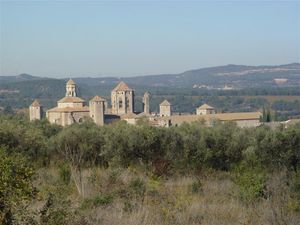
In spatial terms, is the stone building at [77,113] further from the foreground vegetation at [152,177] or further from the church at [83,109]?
the foreground vegetation at [152,177]

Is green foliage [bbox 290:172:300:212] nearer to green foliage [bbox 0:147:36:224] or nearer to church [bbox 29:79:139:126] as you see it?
green foliage [bbox 0:147:36:224]

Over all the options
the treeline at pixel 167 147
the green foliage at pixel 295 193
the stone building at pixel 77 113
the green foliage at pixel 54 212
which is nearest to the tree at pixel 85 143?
the treeline at pixel 167 147

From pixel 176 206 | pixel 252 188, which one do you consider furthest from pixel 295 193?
pixel 176 206

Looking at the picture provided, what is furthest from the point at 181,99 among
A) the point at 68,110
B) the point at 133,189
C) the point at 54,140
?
the point at 133,189

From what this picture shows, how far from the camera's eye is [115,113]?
89.6 metres

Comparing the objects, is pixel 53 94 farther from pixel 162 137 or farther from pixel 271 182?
pixel 271 182

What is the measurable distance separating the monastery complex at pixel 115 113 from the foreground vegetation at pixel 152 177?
145 feet

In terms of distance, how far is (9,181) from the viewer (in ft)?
19.6

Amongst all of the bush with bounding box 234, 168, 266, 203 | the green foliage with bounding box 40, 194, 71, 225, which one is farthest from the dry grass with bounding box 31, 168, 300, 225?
the green foliage with bounding box 40, 194, 71, 225

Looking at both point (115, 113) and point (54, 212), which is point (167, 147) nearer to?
point (54, 212)

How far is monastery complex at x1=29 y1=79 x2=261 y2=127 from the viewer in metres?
74.4

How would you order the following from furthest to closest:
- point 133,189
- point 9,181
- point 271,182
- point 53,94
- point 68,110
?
point 53,94, point 68,110, point 133,189, point 271,182, point 9,181

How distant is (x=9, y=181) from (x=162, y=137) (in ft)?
46.9

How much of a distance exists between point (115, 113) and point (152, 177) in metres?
74.1
